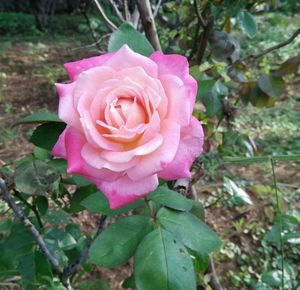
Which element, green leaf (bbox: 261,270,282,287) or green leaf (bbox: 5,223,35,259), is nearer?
green leaf (bbox: 5,223,35,259)

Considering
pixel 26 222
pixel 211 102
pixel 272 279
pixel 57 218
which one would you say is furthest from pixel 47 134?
pixel 272 279

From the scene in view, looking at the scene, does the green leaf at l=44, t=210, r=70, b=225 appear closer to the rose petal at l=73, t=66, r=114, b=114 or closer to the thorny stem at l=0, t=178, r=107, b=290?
the thorny stem at l=0, t=178, r=107, b=290

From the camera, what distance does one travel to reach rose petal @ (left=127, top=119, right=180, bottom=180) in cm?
44

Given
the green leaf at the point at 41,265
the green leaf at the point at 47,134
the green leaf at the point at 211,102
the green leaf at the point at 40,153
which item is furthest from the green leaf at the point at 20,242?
the green leaf at the point at 211,102

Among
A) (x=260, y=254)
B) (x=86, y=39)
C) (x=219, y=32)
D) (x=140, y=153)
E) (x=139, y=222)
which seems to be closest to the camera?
(x=140, y=153)

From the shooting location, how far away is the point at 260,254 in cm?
185

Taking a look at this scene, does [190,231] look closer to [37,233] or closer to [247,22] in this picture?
[37,233]

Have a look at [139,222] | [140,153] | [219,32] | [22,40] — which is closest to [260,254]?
[219,32]

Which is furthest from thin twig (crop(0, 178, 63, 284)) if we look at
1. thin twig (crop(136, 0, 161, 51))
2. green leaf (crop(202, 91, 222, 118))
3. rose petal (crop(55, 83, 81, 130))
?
green leaf (crop(202, 91, 222, 118))

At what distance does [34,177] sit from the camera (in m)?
0.60

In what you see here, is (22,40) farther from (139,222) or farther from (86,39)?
(139,222)

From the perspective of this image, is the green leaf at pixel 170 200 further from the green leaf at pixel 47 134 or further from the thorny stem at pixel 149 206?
the green leaf at pixel 47 134

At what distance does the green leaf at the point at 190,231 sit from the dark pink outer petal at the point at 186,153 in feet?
0.36

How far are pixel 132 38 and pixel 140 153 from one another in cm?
23
